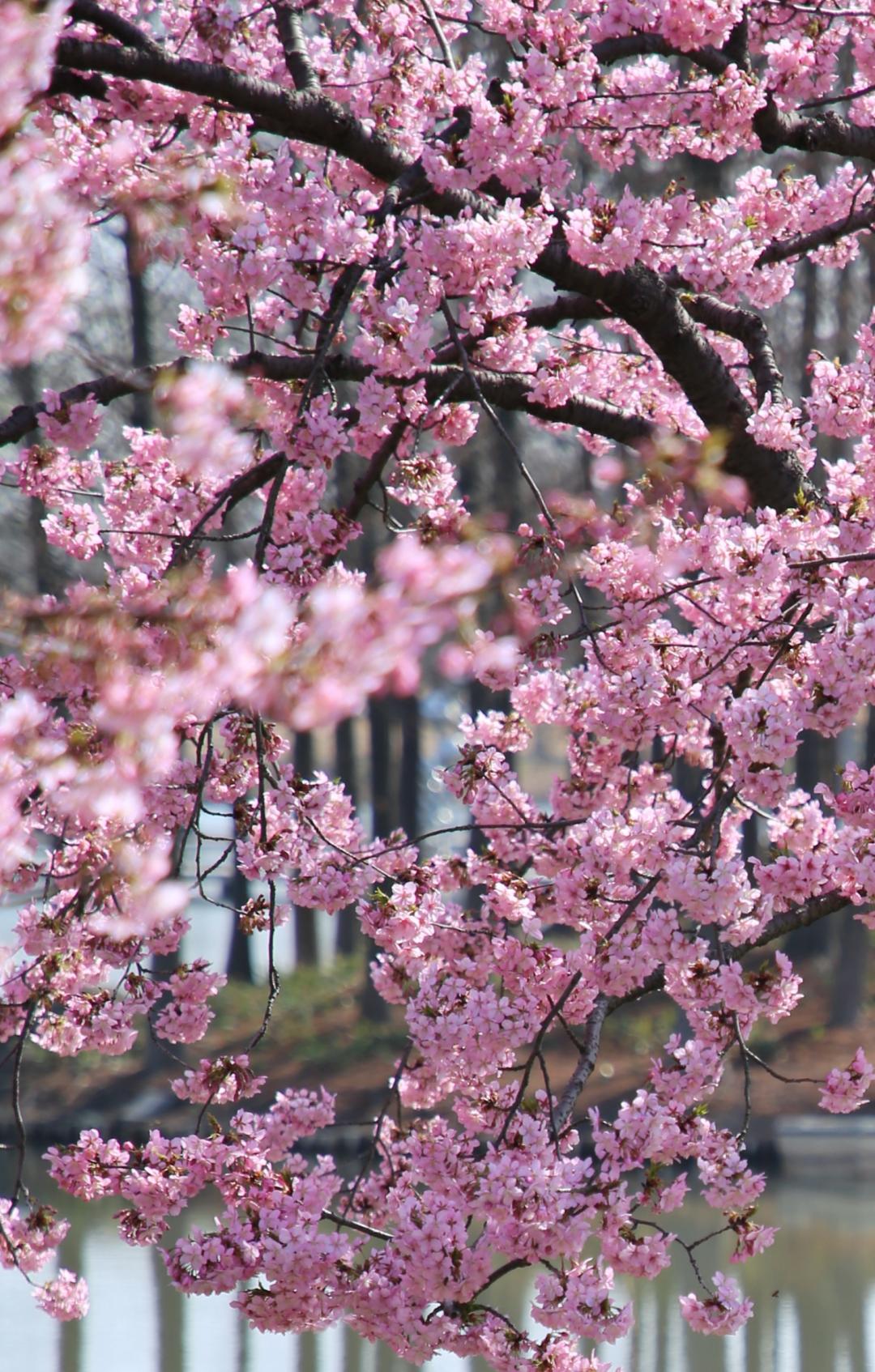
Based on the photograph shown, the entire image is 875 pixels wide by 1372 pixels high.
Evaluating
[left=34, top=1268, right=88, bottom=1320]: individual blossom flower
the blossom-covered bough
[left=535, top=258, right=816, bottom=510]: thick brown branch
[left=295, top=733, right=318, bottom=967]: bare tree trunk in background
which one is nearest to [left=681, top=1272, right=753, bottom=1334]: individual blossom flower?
the blossom-covered bough

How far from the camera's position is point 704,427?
6.06 m

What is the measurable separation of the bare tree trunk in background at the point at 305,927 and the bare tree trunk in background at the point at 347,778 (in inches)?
13.4

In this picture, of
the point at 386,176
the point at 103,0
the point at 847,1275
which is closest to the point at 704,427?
the point at 386,176

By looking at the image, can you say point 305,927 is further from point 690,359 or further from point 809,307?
point 690,359

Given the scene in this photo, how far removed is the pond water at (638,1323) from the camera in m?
10.1

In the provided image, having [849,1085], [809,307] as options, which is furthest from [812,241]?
[809,307]

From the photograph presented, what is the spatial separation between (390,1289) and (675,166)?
462 inches

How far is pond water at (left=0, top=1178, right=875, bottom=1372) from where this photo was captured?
1005 cm

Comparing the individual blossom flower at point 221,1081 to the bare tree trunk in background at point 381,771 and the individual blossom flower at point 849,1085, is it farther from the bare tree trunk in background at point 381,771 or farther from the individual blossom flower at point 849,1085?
the bare tree trunk in background at point 381,771

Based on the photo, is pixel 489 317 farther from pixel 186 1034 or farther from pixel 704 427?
pixel 186 1034

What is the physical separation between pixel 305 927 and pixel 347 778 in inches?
83.5

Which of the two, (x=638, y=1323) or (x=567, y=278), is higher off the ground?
(x=567, y=278)

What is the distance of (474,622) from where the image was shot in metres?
4.44

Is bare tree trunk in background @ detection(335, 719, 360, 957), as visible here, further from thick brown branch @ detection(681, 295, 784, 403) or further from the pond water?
thick brown branch @ detection(681, 295, 784, 403)
